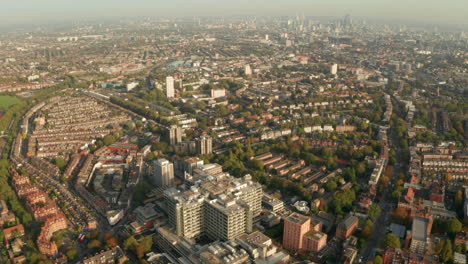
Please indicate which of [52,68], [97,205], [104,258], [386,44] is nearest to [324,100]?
[97,205]

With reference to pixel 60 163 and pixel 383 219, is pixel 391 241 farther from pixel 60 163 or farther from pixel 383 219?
pixel 60 163

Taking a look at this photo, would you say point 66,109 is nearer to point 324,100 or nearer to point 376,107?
point 324,100

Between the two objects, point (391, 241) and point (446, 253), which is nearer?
point (446, 253)

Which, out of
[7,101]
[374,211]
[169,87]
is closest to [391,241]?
[374,211]

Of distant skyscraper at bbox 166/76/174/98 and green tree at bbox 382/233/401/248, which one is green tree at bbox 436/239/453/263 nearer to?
green tree at bbox 382/233/401/248

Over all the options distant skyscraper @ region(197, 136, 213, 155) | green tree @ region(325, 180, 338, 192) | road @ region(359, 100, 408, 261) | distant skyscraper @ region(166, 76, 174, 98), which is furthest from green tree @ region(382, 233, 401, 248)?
distant skyscraper @ region(166, 76, 174, 98)

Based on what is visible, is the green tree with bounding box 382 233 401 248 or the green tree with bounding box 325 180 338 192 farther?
the green tree with bounding box 325 180 338 192

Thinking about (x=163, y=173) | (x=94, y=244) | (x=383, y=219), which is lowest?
(x=383, y=219)
